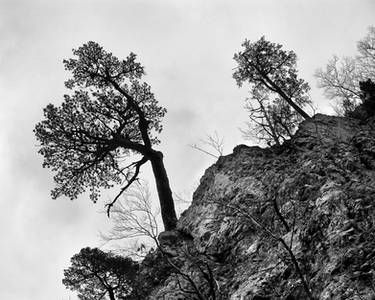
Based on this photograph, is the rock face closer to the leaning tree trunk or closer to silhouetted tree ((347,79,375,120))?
the leaning tree trunk

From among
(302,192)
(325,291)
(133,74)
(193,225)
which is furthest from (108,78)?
(325,291)

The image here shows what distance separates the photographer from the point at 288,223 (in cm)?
934

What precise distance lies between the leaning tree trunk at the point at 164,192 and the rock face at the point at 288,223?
98 cm

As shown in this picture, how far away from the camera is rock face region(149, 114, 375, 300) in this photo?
722 centimetres

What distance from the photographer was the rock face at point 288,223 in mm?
7219

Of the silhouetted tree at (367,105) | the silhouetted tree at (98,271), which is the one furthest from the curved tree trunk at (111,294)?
the silhouetted tree at (367,105)

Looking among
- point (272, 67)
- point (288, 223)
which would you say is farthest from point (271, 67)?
point (288, 223)

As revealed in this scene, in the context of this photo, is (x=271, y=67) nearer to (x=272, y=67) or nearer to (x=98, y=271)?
(x=272, y=67)

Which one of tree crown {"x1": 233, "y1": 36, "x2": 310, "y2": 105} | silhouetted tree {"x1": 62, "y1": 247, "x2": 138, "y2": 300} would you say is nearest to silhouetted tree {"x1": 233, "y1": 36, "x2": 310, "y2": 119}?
tree crown {"x1": 233, "y1": 36, "x2": 310, "y2": 105}

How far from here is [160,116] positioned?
688 inches

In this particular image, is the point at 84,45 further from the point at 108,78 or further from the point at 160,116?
the point at 160,116

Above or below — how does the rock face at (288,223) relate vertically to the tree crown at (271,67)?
below

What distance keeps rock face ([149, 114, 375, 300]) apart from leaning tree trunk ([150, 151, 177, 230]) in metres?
0.98

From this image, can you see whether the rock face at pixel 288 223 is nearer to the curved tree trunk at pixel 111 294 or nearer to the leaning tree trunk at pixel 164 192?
the leaning tree trunk at pixel 164 192
